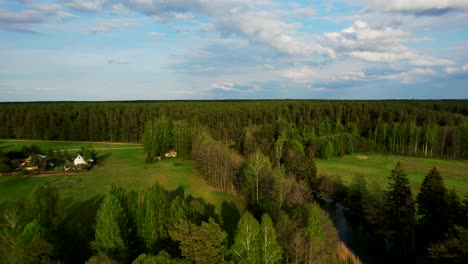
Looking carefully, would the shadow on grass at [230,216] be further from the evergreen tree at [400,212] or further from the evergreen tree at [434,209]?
the evergreen tree at [434,209]

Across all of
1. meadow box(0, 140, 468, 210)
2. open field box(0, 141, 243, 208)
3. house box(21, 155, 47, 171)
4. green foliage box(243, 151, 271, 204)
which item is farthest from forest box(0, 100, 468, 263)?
house box(21, 155, 47, 171)

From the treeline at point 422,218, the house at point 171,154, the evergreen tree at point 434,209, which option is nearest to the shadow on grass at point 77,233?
the treeline at point 422,218

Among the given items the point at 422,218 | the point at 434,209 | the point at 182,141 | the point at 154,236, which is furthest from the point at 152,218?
the point at 182,141

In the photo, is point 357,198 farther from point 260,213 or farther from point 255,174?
point 260,213

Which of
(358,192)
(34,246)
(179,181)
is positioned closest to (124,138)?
(179,181)

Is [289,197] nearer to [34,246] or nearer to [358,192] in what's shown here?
[358,192]

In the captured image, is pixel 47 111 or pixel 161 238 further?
pixel 47 111

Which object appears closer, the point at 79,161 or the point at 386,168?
the point at 79,161

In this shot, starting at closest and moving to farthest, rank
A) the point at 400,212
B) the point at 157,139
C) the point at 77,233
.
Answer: the point at 77,233
the point at 400,212
the point at 157,139
